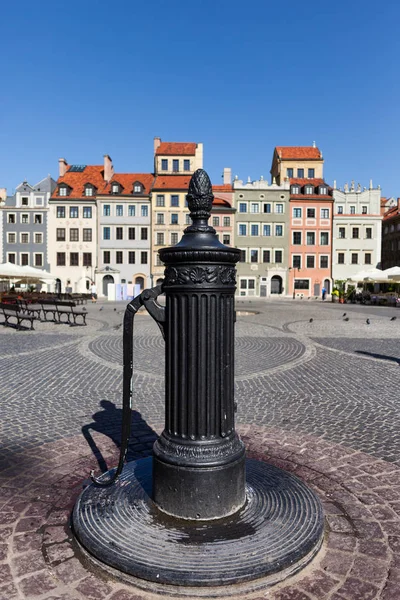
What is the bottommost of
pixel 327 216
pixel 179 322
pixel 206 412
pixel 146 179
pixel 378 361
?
pixel 378 361

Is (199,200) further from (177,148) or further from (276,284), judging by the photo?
(177,148)

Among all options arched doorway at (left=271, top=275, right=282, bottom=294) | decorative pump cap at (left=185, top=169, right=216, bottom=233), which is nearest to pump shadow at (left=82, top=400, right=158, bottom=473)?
decorative pump cap at (left=185, top=169, right=216, bottom=233)

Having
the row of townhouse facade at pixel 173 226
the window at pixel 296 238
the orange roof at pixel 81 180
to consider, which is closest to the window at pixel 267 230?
the row of townhouse facade at pixel 173 226

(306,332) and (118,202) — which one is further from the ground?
(118,202)

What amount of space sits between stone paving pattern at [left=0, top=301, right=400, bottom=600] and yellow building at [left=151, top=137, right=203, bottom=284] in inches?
1521

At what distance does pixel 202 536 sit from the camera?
2689 millimetres

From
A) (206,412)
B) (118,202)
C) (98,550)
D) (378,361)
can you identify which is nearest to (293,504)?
(206,412)

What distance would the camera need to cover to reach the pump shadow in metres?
4.23

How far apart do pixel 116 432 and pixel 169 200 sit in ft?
149

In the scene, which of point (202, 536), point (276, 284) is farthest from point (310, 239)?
point (202, 536)

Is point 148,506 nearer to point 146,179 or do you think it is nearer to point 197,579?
point 197,579

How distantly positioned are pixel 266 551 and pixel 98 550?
0.95 meters

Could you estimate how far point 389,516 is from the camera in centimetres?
307

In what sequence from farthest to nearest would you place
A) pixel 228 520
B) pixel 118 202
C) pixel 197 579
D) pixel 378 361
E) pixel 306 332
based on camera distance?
pixel 118 202 < pixel 306 332 < pixel 378 361 < pixel 228 520 < pixel 197 579
